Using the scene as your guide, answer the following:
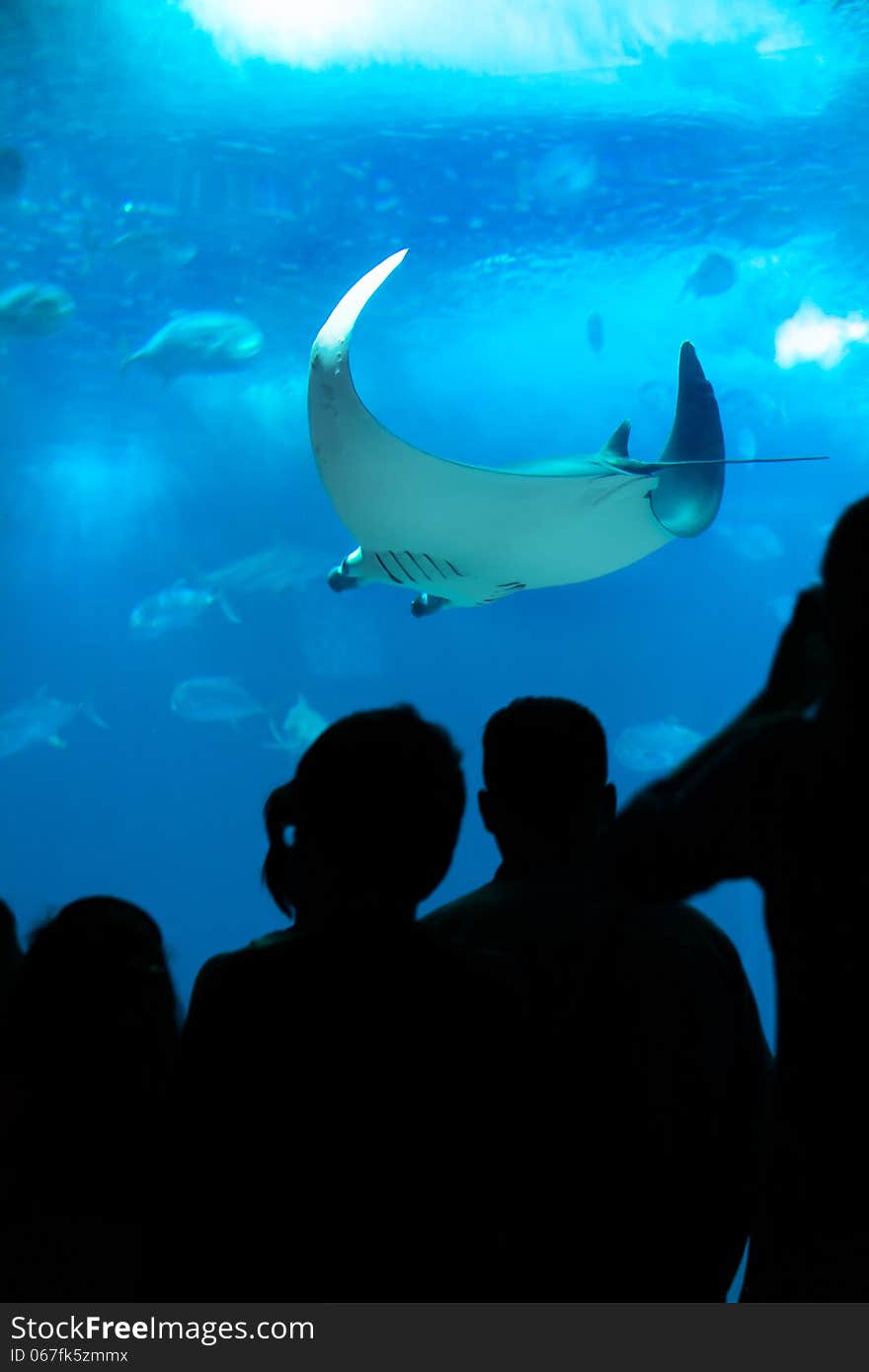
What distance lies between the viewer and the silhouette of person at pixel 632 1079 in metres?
1.12

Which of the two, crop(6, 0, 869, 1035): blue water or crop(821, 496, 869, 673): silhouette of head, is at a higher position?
crop(6, 0, 869, 1035): blue water

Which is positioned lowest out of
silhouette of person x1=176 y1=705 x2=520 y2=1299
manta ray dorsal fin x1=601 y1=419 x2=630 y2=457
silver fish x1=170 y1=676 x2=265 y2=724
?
silhouette of person x1=176 y1=705 x2=520 y2=1299

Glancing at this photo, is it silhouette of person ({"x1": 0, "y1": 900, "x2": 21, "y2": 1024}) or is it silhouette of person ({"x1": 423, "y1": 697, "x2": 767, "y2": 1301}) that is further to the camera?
silhouette of person ({"x1": 0, "y1": 900, "x2": 21, "y2": 1024})

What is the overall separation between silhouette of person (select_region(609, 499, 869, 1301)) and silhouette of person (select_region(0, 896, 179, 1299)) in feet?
2.25

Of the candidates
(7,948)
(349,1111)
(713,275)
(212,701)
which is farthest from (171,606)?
(349,1111)

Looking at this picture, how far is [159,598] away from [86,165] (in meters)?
7.54

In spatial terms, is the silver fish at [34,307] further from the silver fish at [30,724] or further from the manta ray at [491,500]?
the manta ray at [491,500]

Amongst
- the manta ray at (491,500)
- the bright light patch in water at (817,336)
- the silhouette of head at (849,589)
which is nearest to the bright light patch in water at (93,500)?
the bright light patch in water at (817,336)

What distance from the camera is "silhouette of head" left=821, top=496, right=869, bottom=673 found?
38.2 inches

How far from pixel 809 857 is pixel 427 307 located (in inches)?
508

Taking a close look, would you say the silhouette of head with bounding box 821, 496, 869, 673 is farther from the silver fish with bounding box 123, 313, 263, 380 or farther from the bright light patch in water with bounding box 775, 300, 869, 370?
the bright light patch in water with bounding box 775, 300, 869, 370

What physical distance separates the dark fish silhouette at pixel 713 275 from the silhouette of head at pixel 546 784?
1116 centimetres

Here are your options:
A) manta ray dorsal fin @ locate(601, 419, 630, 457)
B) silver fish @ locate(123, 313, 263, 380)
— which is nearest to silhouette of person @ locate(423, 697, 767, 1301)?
manta ray dorsal fin @ locate(601, 419, 630, 457)

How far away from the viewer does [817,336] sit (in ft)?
43.8
